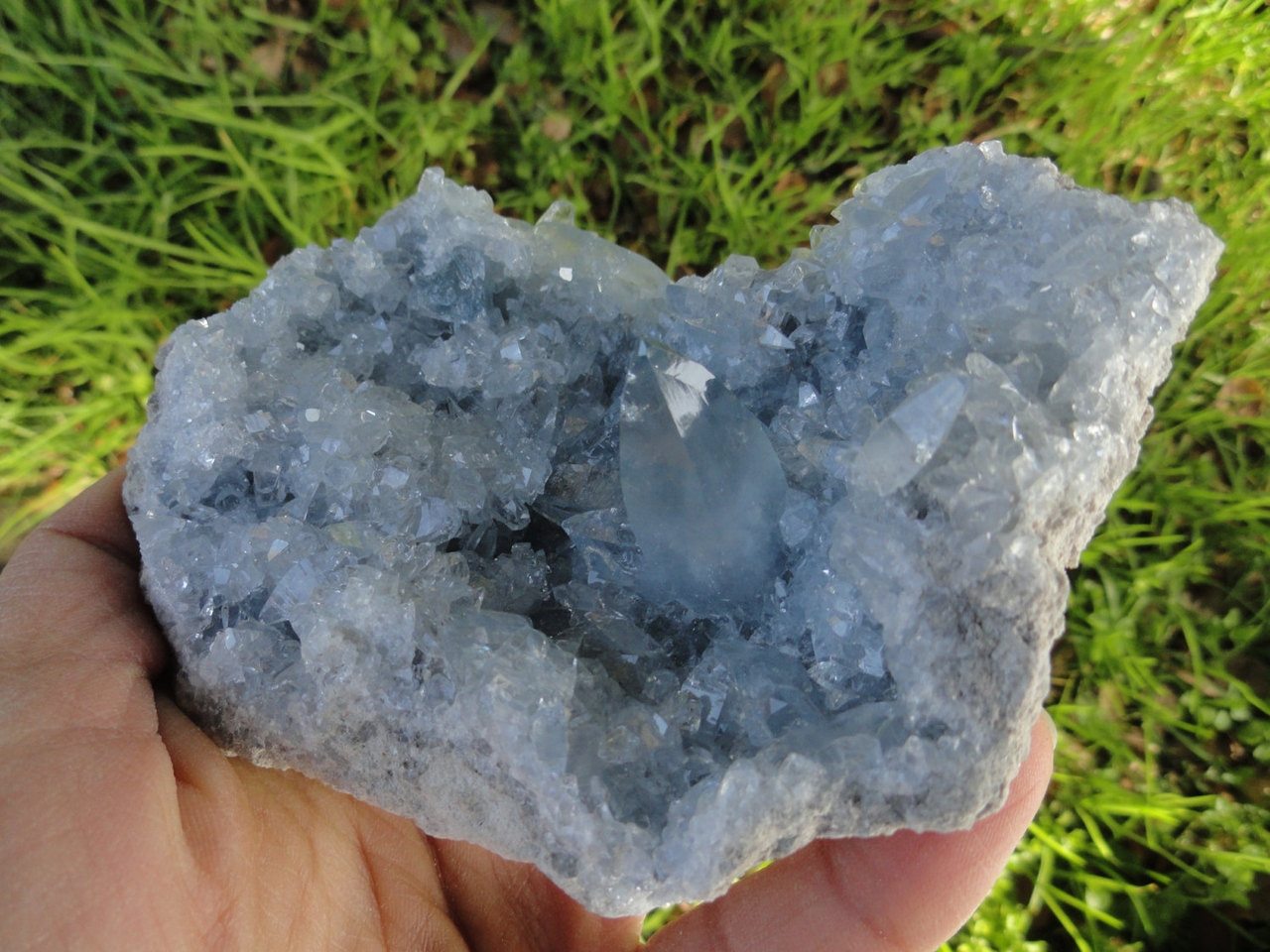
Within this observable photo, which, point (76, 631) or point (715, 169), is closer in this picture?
point (76, 631)

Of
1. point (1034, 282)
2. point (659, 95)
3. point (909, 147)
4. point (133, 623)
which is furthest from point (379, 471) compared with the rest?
point (909, 147)

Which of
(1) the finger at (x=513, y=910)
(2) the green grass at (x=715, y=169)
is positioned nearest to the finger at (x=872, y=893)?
(1) the finger at (x=513, y=910)

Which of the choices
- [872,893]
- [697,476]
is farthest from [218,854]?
[872,893]

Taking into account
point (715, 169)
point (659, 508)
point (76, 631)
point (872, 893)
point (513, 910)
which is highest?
point (659, 508)

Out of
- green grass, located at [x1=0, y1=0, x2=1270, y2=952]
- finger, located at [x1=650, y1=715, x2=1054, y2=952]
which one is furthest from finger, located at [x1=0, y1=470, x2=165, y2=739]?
green grass, located at [x1=0, y1=0, x2=1270, y2=952]

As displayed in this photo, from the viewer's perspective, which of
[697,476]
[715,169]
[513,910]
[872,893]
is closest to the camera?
[697,476]

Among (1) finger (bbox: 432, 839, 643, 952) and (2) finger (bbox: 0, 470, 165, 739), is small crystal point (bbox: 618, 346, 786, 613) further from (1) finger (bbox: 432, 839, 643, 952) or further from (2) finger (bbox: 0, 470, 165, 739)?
(1) finger (bbox: 432, 839, 643, 952)

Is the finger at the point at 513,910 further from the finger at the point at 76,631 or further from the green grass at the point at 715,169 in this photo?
the green grass at the point at 715,169

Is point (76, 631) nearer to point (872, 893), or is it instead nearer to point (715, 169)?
point (872, 893)
